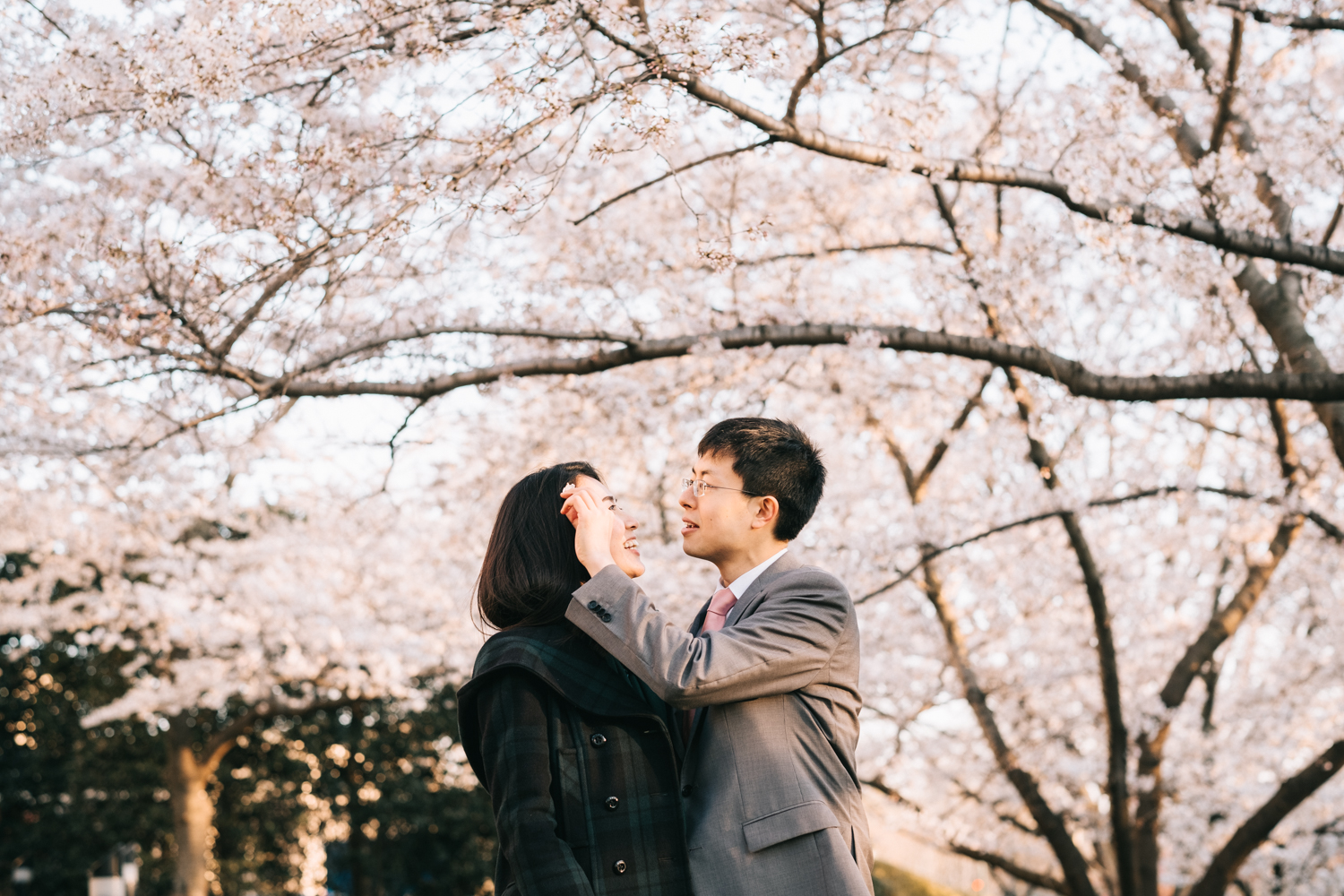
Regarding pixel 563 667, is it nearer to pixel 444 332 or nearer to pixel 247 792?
pixel 444 332

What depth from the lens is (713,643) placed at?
1.86 metres

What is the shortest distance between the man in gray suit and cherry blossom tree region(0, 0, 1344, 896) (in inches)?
48.7

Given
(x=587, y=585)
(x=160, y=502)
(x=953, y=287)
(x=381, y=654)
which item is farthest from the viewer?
(x=381, y=654)

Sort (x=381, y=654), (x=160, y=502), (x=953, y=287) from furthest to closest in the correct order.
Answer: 1. (x=381, y=654)
2. (x=160, y=502)
3. (x=953, y=287)

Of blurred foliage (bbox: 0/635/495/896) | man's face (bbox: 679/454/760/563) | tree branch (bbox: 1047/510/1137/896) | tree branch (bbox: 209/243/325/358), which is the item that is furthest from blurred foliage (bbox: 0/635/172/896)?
man's face (bbox: 679/454/760/563)

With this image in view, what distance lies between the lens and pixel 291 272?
329 cm

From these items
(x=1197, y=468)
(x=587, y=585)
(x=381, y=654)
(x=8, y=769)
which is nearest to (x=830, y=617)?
(x=587, y=585)

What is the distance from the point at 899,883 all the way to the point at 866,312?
12227mm

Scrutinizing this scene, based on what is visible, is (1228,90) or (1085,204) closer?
(1085,204)

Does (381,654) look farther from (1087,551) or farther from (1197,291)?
(1197,291)

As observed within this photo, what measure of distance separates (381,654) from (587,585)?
937cm

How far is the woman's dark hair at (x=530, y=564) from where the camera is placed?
2.04 meters

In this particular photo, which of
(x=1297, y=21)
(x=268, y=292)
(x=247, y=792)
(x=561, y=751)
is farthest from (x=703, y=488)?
(x=247, y=792)

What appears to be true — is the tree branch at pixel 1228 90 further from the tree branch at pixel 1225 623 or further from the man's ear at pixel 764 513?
the man's ear at pixel 764 513
